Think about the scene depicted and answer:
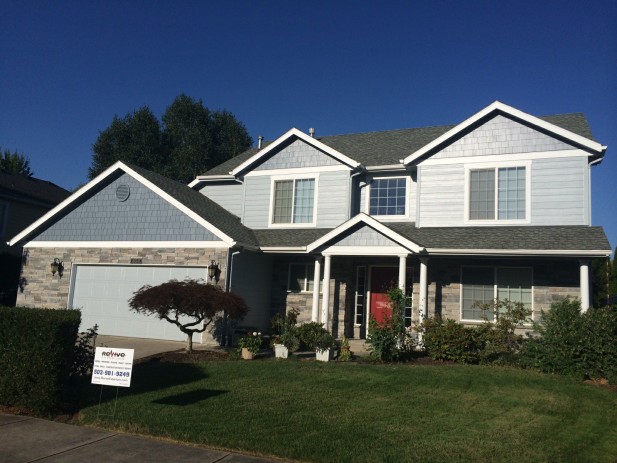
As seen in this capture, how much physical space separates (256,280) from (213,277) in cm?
204

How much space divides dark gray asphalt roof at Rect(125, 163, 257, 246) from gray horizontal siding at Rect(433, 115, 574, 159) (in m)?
6.79

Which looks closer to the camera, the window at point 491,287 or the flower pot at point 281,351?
the flower pot at point 281,351

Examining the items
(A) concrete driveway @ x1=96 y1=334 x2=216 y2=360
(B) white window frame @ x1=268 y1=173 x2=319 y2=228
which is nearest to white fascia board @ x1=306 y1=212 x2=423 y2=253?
(B) white window frame @ x1=268 y1=173 x2=319 y2=228

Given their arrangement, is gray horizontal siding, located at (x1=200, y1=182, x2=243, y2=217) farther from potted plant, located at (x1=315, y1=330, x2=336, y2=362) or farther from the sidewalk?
the sidewalk

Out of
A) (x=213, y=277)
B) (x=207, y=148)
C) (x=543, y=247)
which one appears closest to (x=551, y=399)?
(x=543, y=247)

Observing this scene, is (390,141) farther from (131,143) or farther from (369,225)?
(131,143)

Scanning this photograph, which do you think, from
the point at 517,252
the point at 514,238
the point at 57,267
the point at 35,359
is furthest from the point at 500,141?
the point at 57,267

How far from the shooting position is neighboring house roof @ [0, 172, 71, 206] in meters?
24.9

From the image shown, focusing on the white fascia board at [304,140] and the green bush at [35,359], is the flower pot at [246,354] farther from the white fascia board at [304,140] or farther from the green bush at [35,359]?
the white fascia board at [304,140]

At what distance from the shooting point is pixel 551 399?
917 cm

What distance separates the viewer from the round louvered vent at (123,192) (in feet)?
57.4

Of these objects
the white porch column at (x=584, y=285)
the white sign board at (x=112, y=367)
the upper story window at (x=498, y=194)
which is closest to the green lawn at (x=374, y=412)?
the white sign board at (x=112, y=367)

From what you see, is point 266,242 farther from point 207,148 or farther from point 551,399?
point 207,148

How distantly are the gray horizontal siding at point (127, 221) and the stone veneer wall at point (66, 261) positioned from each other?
42 cm
